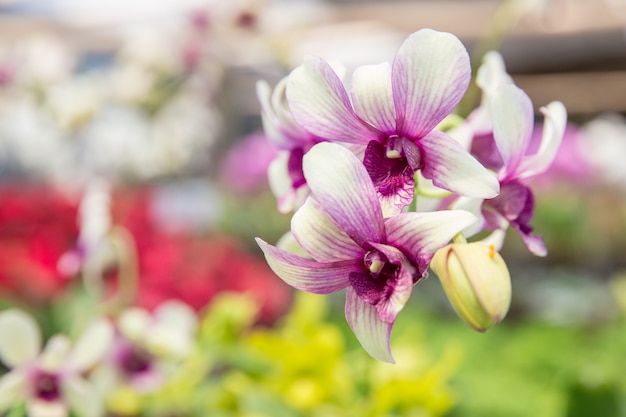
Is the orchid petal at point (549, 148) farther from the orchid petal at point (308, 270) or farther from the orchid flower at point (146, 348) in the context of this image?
the orchid flower at point (146, 348)

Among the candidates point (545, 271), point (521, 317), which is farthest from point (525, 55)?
A: point (521, 317)

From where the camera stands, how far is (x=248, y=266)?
121 cm

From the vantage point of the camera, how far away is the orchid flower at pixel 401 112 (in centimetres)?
24

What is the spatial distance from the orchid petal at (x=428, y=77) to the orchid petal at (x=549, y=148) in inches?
2.5

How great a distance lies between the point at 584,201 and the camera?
7.70ft

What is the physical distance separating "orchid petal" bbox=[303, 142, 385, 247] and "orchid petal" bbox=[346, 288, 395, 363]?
3 centimetres

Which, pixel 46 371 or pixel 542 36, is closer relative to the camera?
pixel 46 371

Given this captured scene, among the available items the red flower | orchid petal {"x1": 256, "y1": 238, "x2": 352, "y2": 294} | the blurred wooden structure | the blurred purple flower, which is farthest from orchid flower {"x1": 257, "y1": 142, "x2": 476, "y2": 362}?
the blurred purple flower

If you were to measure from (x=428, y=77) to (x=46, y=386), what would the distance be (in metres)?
0.28

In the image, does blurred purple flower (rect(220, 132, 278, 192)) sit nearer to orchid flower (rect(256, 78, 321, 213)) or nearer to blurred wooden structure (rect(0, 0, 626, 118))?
blurred wooden structure (rect(0, 0, 626, 118))

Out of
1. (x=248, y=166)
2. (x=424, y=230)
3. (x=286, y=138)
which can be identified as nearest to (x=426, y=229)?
(x=424, y=230)

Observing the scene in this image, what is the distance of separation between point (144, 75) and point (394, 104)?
0.90 m

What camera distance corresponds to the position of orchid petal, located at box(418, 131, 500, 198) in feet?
0.82

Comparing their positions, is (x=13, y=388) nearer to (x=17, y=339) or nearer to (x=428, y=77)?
(x=17, y=339)
